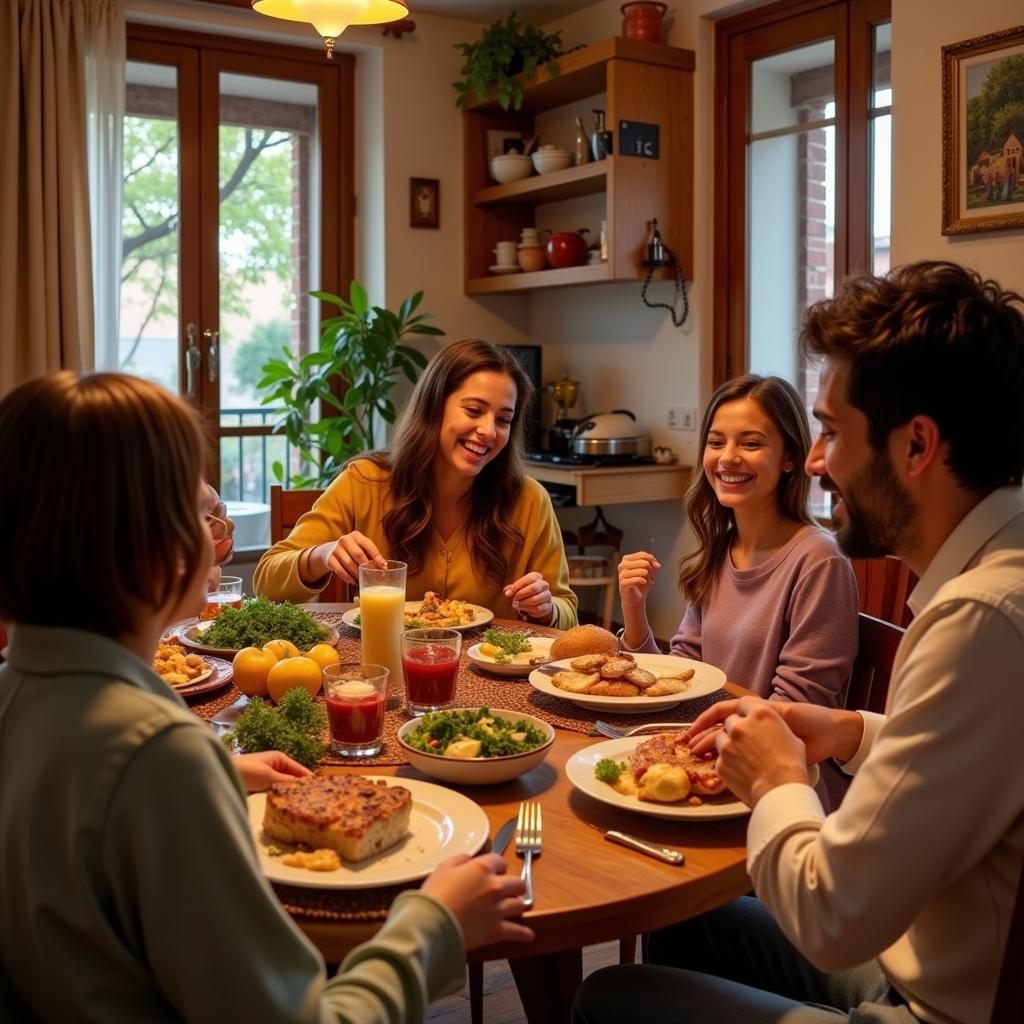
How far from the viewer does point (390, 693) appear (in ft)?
5.98

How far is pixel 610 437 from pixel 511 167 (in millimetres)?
1369

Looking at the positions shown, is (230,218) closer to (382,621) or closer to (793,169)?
(793,169)

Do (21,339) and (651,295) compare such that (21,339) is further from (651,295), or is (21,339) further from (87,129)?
(651,295)

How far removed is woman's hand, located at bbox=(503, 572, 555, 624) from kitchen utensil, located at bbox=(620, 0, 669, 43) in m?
2.97

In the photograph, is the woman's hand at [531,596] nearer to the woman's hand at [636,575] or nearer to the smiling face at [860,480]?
the woman's hand at [636,575]

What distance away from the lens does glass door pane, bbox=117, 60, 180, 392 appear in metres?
4.88

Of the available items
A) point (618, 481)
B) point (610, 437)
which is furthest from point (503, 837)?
point (610, 437)

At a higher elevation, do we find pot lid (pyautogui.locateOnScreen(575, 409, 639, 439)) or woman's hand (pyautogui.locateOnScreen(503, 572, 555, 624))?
pot lid (pyautogui.locateOnScreen(575, 409, 639, 439))

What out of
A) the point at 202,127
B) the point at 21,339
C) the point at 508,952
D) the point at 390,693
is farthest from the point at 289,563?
the point at 202,127

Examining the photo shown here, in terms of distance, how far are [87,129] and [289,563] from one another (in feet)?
9.07

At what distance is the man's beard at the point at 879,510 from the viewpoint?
1.25 m

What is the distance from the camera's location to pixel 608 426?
4.75 m

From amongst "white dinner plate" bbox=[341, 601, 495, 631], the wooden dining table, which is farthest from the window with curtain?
the wooden dining table

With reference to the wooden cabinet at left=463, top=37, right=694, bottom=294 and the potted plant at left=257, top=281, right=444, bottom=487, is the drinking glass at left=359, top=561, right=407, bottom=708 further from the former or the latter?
the potted plant at left=257, top=281, right=444, bottom=487
